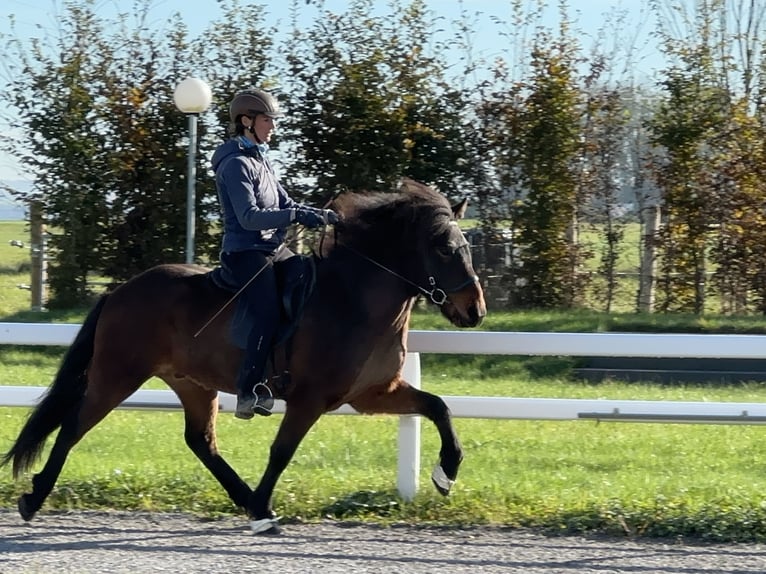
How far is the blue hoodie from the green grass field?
1565 millimetres

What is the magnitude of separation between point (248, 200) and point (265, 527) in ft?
5.78

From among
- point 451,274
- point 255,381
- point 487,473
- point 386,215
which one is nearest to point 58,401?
point 255,381

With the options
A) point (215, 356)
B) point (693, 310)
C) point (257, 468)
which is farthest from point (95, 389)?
point (693, 310)

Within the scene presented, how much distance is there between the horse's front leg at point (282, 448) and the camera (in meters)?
6.57

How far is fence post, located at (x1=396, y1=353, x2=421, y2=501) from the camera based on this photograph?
7180 millimetres

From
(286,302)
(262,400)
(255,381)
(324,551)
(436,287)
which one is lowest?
(324,551)

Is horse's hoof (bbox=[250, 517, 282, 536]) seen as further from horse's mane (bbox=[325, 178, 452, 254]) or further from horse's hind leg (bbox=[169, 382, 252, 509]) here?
horse's mane (bbox=[325, 178, 452, 254])

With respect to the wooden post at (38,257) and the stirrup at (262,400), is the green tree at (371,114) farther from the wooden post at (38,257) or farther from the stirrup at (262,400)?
the stirrup at (262,400)

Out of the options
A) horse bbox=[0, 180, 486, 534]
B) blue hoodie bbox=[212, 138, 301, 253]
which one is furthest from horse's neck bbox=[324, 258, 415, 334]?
blue hoodie bbox=[212, 138, 301, 253]

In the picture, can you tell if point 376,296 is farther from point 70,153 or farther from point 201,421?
point 70,153

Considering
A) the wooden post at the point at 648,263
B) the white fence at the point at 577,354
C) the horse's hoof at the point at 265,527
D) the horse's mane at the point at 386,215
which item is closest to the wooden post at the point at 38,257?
the wooden post at the point at 648,263

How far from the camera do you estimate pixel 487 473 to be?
7.99 meters

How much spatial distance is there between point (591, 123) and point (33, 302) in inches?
382

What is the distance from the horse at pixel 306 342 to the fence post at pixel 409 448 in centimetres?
36
